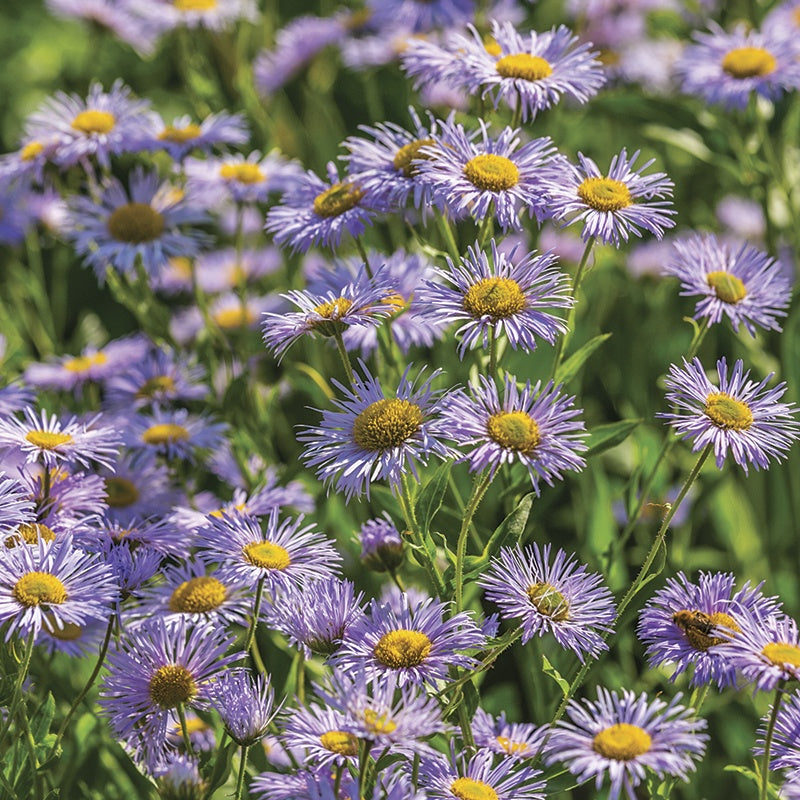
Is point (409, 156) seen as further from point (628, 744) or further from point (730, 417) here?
point (628, 744)

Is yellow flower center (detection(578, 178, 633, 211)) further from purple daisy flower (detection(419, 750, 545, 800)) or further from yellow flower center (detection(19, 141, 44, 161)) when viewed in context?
yellow flower center (detection(19, 141, 44, 161))

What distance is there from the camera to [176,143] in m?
1.55

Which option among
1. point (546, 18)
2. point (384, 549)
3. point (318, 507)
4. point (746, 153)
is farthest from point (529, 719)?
point (546, 18)

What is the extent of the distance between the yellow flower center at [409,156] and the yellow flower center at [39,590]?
0.55 meters

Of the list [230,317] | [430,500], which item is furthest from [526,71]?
[230,317]

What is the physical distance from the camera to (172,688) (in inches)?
38.4

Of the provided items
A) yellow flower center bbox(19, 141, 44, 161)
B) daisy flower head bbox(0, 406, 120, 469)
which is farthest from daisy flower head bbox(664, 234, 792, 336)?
yellow flower center bbox(19, 141, 44, 161)

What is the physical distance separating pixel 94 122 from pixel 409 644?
1.01m

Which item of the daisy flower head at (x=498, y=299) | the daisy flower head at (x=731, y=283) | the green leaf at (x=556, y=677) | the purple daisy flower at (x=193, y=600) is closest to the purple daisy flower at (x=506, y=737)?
the green leaf at (x=556, y=677)

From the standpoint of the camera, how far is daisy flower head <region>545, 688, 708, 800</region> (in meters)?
0.77

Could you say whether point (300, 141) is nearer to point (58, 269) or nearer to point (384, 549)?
point (58, 269)

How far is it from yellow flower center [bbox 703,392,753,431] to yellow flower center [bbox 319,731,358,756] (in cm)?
42

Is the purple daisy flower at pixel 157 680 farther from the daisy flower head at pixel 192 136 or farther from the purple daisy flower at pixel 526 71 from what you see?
the daisy flower head at pixel 192 136

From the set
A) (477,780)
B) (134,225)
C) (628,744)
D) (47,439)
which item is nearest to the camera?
(628,744)
